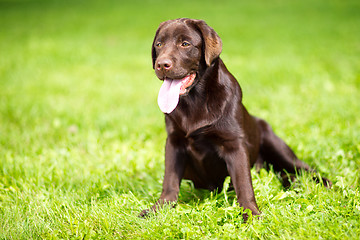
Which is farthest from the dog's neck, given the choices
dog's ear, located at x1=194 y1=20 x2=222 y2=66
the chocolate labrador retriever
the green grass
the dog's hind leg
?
the dog's hind leg

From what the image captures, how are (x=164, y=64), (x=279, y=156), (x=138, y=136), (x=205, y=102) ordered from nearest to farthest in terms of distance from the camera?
(x=164, y=64)
(x=205, y=102)
(x=279, y=156)
(x=138, y=136)

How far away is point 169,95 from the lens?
7.88 feet

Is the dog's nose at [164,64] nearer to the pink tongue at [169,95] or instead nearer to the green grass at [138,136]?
the pink tongue at [169,95]

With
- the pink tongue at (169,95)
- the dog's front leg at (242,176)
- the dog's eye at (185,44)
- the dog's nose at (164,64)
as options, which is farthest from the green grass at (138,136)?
the dog's eye at (185,44)

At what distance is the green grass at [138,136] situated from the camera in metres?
2.32

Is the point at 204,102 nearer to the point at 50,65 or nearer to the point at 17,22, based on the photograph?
the point at 50,65

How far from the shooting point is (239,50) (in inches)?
359

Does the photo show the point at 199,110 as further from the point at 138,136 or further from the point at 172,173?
the point at 138,136

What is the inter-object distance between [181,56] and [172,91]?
9.0 inches

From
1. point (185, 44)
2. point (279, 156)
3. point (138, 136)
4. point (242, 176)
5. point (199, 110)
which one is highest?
point (185, 44)

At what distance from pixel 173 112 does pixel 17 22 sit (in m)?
14.3

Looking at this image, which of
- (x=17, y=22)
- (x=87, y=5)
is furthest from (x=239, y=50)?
(x=87, y=5)

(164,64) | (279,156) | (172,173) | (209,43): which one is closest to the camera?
(164,64)

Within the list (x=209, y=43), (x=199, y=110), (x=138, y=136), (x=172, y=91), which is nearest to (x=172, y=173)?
(x=199, y=110)
